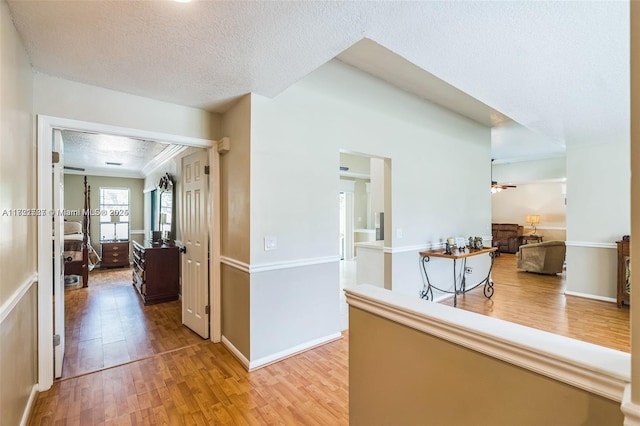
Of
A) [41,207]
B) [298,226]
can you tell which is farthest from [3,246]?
[298,226]

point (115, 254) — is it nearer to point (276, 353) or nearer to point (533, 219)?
point (276, 353)

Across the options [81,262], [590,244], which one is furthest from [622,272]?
[81,262]

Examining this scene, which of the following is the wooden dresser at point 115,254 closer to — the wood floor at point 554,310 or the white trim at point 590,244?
the wood floor at point 554,310

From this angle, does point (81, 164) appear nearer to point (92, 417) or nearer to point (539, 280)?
Answer: point (92, 417)

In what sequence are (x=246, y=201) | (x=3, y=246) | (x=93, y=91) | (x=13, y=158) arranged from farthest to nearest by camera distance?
(x=246, y=201), (x=93, y=91), (x=13, y=158), (x=3, y=246)

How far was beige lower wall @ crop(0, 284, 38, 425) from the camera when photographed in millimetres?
1480

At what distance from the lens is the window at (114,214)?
24.7ft

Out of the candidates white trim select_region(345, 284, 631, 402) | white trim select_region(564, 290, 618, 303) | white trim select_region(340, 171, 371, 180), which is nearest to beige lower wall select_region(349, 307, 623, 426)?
white trim select_region(345, 284, 631, 402)

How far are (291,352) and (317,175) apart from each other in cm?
170

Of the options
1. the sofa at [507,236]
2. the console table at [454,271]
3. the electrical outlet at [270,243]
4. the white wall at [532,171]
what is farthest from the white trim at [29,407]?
the sofa at [507,236]

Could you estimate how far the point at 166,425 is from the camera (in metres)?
1.90

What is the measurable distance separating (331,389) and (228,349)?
1.15 meters

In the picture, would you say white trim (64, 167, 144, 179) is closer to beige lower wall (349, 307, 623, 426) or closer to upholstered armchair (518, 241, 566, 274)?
beige lower wall (349, 307, 623, 426)

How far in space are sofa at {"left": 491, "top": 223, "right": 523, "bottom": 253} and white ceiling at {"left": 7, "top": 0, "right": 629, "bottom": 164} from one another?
305 inches
